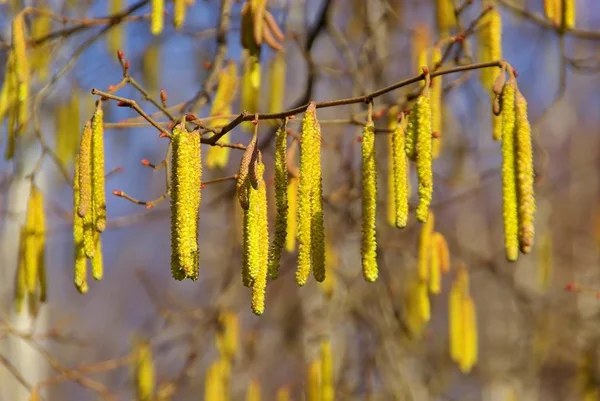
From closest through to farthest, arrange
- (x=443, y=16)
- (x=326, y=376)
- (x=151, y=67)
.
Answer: (x=326, y=376), (x=443, y=16), (x=151, y=67)

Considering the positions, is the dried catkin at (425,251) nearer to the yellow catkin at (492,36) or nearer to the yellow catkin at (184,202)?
the yellow catkin at (492,36)

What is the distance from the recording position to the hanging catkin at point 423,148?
3.81ft

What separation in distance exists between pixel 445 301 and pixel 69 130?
776 centimetres

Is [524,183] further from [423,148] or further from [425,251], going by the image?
[425,251]

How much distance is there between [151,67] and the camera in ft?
9.99

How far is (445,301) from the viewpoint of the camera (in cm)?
956

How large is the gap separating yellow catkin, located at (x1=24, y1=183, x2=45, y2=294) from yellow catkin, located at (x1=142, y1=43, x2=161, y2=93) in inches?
54.6

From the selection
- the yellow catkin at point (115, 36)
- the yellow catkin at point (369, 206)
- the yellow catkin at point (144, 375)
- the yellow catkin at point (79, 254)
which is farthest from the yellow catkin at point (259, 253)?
the yellow catkin at point (115, 36)

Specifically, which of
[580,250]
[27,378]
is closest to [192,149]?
[27,378]

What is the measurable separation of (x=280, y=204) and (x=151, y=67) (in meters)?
2.07

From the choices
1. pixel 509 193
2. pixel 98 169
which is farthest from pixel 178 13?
pixel 509 193

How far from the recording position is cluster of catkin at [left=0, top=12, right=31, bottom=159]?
5.76 feet

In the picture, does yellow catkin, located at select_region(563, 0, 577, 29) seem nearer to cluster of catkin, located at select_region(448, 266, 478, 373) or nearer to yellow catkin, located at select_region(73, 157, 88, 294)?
cluster of catkin, located at select_region(448, 266, 478, 373)

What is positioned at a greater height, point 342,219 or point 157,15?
point 157,15
